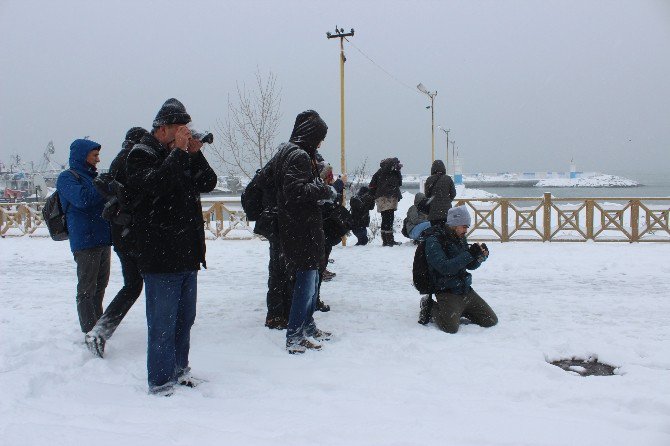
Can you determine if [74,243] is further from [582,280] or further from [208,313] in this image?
[582,280]

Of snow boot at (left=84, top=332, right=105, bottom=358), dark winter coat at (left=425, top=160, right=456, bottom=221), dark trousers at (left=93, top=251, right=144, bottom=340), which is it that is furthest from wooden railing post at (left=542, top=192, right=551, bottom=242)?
snow boot at (left=84, top=332, right=105, bottom=358)

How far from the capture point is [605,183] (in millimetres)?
147000

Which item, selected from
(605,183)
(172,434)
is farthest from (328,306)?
(605,183)

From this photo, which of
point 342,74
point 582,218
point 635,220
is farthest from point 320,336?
point 582,218

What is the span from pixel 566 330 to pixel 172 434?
12.0ft

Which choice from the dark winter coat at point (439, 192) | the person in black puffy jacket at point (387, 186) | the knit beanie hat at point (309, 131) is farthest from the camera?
the person in black puffy jacket at point (387, 186)

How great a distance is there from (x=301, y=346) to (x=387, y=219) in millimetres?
6870

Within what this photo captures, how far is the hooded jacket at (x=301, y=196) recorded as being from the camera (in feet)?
12.9

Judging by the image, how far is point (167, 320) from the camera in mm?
3184

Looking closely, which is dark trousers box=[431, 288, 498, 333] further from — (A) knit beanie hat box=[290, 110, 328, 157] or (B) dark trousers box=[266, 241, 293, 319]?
(A) knit beanie hat box=[290, 110, 328, 157]

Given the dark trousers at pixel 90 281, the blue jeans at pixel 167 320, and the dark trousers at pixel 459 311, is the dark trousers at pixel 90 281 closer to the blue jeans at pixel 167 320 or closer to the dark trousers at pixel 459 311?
the blue jeans at pixel 167 320

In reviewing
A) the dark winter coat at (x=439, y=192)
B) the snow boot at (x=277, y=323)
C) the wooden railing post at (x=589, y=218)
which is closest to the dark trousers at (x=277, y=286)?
Answer: the snow boot at (x=277, y=323)

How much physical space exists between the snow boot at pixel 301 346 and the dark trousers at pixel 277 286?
74 centimetres

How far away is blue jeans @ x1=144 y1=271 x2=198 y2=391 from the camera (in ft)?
10.3
